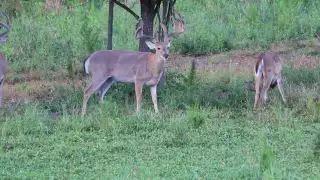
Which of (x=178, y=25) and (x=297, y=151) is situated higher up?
(x=178, y=25)

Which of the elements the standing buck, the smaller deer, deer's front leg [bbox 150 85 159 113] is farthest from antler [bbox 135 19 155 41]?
the smaller deer

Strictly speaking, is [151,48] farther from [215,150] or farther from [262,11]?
[262,11]

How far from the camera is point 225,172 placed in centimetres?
806

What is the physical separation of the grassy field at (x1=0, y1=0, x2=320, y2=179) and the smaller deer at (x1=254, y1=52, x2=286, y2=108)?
21 cm

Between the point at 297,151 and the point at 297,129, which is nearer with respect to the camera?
the point at 297,151

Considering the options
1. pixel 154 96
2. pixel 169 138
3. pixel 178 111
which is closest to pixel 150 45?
pixel 154 96

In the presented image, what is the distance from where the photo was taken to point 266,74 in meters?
12.3

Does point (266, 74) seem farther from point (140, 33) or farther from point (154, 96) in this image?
point (140, 33)

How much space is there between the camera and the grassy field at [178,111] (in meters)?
8.59

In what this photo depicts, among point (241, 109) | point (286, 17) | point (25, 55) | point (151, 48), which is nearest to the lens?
point (241, 109)

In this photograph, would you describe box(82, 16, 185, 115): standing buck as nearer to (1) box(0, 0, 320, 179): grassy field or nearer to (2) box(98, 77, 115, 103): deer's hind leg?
(2) box(98, 77, 115, 103): deer's hind leg

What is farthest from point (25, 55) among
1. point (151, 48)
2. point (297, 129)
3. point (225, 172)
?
point (225, 172)

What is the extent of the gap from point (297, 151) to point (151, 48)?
430cm

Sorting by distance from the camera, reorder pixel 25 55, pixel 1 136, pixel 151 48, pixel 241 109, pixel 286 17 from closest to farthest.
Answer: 1. pixel 1 136
2. pixel 241 109
3. pixel 151 48
4. pixel 25 55
5. pixel 286 17
